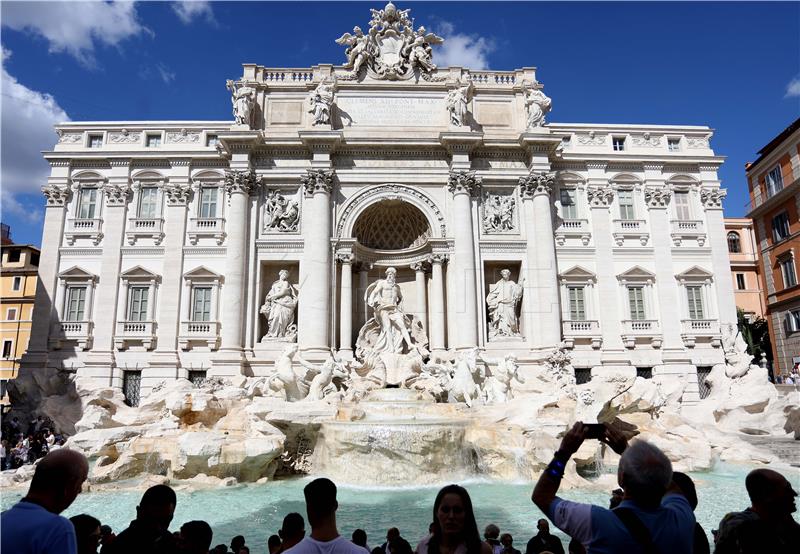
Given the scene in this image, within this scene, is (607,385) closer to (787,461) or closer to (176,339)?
(787,461)

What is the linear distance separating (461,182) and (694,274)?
37.5 ft

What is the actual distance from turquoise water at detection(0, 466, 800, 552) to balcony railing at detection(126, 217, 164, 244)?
12.8m

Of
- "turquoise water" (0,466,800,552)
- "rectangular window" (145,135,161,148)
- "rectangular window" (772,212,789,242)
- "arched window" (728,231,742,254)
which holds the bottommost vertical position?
"turquoise water" (0,466,800,552)

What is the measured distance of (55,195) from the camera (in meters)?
22.5

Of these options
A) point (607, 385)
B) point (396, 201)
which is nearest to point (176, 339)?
point (396, 201)

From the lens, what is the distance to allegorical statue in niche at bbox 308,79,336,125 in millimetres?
21906

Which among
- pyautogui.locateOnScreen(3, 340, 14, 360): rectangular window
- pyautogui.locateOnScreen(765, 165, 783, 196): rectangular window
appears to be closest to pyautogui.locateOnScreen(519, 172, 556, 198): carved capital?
pyautogui.locateOnScreen(765, 165, 783, 196): rectangular window

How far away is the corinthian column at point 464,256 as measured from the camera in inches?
810

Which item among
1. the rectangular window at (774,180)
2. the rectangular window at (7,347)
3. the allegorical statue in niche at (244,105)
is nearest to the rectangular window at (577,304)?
the rectangular window at (774,180)

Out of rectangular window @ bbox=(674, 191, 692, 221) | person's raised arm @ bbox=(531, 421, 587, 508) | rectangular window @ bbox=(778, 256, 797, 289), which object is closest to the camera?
person's raised arm @ bbox=(531, 421, 587, 508)

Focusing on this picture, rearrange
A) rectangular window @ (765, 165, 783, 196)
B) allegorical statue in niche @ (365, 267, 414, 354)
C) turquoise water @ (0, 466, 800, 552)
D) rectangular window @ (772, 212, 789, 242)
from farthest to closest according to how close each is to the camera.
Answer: rectangular window @ (765, 165, 783, 196) < rectangular window @ (772, 212, 789, 242) < allegorical statue in niche @ (365, 267, 414, 354) < turquoise water @ (0, 466, 800, 552)

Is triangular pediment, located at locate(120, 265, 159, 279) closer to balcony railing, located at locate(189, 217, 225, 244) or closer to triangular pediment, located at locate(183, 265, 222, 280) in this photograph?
triangular pediment, located at locate(183, 265, 222, 280)

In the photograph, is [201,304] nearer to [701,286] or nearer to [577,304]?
[577,304]

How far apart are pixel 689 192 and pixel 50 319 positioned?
29355 millimetres
